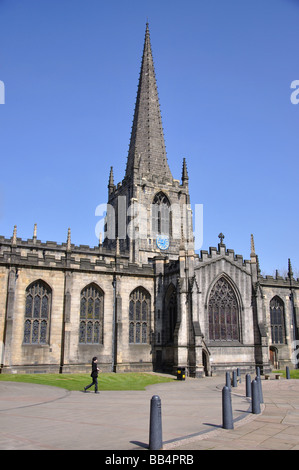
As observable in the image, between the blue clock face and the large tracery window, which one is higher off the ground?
the blue clock face

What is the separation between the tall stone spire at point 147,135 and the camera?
163 feet

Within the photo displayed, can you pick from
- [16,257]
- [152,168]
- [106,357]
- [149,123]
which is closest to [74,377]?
[106,357]

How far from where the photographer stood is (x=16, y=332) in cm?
2925

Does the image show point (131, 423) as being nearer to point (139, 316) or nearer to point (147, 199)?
point (139, 316)

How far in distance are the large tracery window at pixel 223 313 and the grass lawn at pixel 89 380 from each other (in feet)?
22.7

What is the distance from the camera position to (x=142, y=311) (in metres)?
34.5

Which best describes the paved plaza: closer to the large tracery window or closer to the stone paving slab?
the stone paving slab

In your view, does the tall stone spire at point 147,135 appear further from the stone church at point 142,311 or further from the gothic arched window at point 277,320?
the gothic arched window at point 277,320

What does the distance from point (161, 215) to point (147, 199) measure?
99.2 inches

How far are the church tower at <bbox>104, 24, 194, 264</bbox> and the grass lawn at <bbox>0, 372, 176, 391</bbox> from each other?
54.1 feet

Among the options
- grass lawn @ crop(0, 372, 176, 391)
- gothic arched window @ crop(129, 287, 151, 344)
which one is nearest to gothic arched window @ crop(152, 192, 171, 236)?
gothic arched window @ crop(129, 287, 151, 344)

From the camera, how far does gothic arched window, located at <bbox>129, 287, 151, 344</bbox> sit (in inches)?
1332
